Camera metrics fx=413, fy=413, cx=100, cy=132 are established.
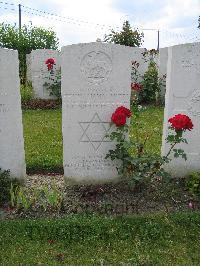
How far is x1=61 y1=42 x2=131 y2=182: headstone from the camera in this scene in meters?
4.99

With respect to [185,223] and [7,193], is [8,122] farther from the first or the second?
[185,223]

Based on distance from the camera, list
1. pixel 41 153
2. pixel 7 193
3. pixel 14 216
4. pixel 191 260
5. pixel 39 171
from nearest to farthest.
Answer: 1. pixel 191 260
2. pixel 14 216
3. pixel 7 193
4. pixel 39 171
5. pixel 41 153

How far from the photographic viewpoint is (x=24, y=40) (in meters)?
18.2

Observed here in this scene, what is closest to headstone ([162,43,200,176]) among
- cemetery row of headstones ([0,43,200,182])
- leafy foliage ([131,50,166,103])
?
cemetery row of headstones ([0,43,200,182])

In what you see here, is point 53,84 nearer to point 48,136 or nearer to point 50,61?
point 50,61

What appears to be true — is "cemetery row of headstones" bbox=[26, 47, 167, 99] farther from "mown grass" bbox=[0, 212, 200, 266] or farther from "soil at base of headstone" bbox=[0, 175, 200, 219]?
"mown grass" bbox=[0, 212, 200, 266]

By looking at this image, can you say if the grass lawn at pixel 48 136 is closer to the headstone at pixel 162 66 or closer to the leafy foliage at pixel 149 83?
the leafy foliage at pixel 149 83

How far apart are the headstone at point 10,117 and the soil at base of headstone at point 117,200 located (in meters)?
0.41

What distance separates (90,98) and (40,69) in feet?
24.9

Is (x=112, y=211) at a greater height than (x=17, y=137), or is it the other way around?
(x=17, y=137)

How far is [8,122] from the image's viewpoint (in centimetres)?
509

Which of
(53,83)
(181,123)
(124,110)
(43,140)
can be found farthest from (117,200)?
(53,83)

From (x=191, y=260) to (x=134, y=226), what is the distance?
726mm

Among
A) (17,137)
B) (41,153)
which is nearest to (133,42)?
(41,153)
